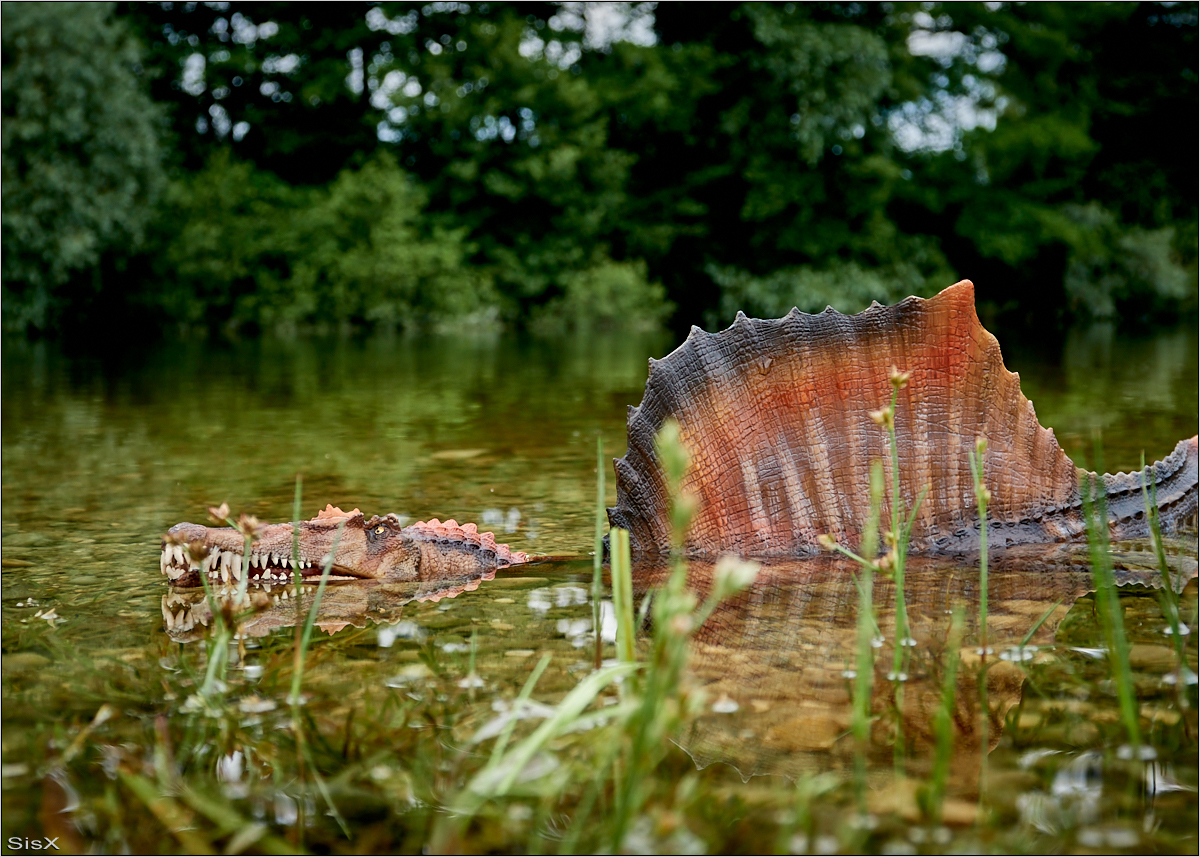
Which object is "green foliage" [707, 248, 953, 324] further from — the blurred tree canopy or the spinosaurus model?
the spinosaurus model

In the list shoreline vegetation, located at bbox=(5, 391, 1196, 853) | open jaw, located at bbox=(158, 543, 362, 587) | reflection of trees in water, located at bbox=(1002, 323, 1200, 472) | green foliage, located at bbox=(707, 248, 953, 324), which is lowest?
shoreline vegetation, located at bbox=(5, 391, 1196, 853)

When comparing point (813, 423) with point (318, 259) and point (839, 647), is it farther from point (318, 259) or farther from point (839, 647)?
point (318, 259)

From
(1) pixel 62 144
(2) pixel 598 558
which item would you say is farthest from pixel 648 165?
(2) pixel 598 558

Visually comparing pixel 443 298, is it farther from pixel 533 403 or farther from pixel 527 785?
pixel 527 785

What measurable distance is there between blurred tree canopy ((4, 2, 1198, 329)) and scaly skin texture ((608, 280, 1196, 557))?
21395 millimetres

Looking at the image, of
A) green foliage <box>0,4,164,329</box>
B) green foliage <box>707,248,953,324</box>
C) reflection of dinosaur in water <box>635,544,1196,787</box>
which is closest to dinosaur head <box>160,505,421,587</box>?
reflection of dinosaur in water <box>635,544,1196,787</box>

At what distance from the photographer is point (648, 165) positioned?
30250 millimetres

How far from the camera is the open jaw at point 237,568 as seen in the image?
3207mm

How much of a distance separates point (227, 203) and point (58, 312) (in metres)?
4.57

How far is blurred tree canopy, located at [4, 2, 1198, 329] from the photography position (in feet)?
85.8

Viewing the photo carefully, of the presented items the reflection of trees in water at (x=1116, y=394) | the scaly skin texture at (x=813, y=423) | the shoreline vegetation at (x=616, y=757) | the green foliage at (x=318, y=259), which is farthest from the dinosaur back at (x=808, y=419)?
the green foliage at (x=318, y=259)

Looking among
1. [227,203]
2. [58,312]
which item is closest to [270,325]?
[227,203]

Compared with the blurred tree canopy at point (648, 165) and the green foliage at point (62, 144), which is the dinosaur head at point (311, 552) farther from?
the blurred tree canopy at point (648, 165)

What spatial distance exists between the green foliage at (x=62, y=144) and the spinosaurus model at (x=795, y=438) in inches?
793
